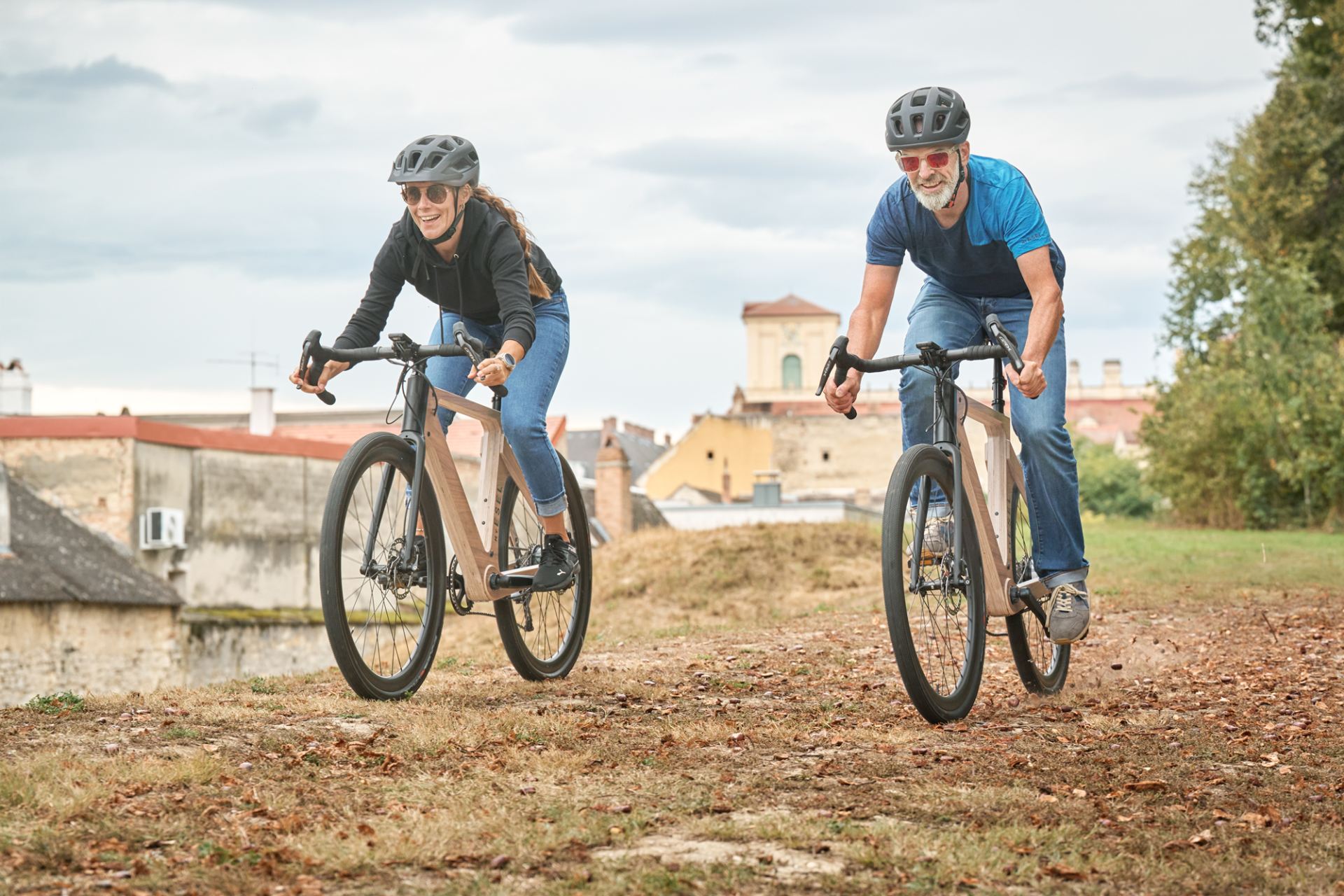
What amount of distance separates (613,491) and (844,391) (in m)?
41.2

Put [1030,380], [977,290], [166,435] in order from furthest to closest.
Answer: [166,435] < [977,290] < [1030,380]

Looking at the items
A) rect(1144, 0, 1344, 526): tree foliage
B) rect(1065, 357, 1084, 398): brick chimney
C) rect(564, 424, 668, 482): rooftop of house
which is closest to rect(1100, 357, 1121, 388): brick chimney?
rect(1065, 357, 1084, 398): brick chimney

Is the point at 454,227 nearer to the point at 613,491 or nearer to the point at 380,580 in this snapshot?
the point at 380,580

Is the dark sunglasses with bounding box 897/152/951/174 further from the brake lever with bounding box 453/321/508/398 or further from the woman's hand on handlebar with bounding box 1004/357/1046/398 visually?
the brake lever with bounding box 453/321/508/398

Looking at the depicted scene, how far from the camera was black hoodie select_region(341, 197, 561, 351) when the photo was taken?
6.30 meters

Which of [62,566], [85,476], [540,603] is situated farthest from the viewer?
[85,476]

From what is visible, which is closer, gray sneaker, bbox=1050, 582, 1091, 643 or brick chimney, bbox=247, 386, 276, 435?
gray sneaker, bbox=1050, 582, 1091, 643

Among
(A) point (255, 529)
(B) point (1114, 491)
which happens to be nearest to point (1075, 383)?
(B) point (1114, 491)

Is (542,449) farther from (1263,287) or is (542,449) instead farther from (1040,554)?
(1263,287)

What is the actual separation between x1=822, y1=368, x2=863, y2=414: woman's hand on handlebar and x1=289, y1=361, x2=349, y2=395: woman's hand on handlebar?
197 cm

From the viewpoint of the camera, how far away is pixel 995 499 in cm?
629

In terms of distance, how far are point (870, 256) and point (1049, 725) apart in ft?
6.58

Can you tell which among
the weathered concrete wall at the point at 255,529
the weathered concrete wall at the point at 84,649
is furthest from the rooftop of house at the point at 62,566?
the weathered concrete wall at the point at 255,529

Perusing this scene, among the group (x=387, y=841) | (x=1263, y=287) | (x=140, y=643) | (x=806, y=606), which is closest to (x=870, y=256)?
(x=387, y=841)
